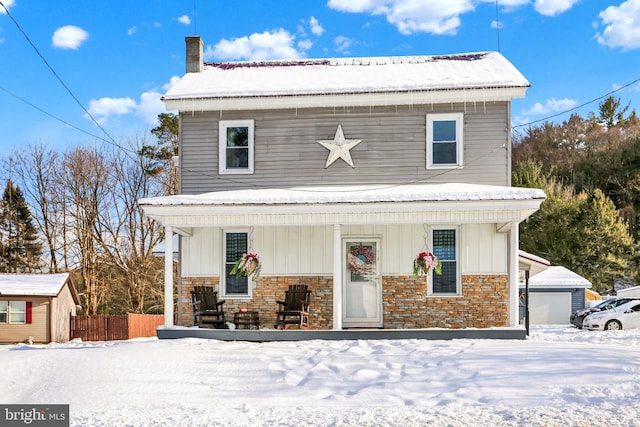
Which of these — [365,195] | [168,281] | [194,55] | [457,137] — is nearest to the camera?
[365,195]

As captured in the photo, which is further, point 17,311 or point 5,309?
point 17,311

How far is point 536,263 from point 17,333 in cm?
2116

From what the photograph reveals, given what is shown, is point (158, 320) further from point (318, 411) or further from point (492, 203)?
point (318, 411)

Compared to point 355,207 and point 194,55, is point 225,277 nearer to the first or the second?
point 355,207

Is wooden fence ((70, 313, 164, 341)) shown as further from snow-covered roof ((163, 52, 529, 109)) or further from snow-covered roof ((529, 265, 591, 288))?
snow-covered roof ((529, 265, 591, 288))

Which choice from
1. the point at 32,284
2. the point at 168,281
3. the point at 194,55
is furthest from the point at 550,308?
the point at 32,284

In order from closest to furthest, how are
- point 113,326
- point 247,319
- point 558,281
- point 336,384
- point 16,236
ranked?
point 336,384 → point 247,319 → point 113,326 → point 558,281 → point 16,236

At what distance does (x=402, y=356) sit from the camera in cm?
1003

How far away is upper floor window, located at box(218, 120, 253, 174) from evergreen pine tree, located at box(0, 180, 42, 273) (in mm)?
22924

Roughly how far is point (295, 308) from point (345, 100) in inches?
195

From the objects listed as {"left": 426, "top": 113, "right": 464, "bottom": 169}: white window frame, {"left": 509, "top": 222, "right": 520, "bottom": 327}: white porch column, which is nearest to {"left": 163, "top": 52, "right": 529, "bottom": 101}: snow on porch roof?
{"left": 426, "top": 113, "right": 464, "bottom": 169}: white window frame

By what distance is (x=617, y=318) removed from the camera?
22328mm

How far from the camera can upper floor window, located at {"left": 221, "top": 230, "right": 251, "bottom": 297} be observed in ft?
46.8

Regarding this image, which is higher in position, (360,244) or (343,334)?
(360,244)
